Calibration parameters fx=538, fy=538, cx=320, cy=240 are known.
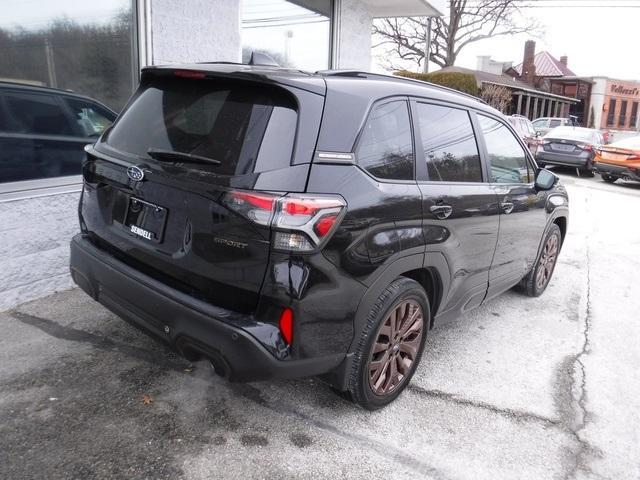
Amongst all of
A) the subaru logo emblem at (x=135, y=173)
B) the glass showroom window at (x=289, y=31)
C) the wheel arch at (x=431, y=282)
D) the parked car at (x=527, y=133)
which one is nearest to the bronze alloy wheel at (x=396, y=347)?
the wheel arch at (x=431, y=282)

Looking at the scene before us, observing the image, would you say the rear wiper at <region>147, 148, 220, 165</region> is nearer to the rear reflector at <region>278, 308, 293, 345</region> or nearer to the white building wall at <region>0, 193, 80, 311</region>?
the rear reflector at <region>278, 308, 293, 345</region>

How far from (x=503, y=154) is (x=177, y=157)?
257 cm

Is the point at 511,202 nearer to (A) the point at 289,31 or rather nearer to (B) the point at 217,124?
(B) the point at 217,124

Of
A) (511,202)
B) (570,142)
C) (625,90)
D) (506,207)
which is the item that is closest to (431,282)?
(506,207)

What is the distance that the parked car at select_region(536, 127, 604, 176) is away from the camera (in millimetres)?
16266

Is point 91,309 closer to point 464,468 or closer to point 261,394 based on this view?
point 261,394

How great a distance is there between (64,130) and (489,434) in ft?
13.2

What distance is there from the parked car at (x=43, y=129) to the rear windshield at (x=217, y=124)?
1659 millimetres

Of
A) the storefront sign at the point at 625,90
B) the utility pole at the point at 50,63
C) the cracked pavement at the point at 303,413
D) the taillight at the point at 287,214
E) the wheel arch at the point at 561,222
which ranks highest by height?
the storefront sign at the point at 625,90

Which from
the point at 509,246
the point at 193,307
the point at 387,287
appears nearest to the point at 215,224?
the point at 193,307

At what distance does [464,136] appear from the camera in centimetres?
353

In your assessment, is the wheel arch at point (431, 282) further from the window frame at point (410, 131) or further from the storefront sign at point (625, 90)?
the storefront sign at point (625, 90)

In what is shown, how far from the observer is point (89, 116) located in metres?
4.80

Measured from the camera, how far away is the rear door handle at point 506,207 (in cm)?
384
